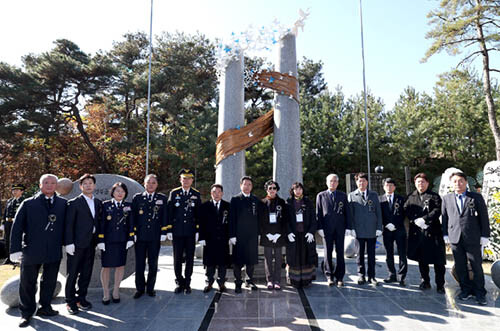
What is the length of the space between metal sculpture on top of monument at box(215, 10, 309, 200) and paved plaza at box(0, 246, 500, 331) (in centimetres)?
230

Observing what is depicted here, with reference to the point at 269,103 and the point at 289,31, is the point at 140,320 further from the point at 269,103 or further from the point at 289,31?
the point at 269,103

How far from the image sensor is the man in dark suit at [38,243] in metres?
3.51

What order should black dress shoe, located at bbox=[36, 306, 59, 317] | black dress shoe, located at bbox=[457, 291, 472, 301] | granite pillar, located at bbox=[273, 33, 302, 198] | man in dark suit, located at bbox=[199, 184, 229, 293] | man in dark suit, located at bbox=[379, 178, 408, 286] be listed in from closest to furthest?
black dress shoe, located at bbox=[36, 306, 59, 317] → black dress shoe, located at bbox=[457, 291, 472, 301] → man in dark suit, located at bbox=[199, 184, 229, 293] → man in dark suit, located at bbox=[379, 178, 408, 286] → granite pillar, located at bbox=[273, 33, 302, 198]

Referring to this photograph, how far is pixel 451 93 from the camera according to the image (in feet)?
63.2

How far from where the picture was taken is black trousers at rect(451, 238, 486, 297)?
409 cm

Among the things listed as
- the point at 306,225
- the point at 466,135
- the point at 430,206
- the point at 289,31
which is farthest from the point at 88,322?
the point at 466,135

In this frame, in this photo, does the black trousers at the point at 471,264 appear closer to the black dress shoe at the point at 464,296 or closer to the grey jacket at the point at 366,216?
the black dress shoe at the point at 464,296

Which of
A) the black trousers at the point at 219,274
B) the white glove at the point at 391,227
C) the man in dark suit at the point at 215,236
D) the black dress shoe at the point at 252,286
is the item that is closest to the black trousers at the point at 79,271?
the man in dark suit at the point at 215,236

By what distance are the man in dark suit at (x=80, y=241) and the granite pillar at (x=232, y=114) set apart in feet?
8.53

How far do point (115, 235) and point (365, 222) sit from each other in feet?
12.3

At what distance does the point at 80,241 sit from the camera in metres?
3.88

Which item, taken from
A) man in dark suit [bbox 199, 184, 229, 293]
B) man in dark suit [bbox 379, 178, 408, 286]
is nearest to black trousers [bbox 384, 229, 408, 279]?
man in dark suit [bbox 379, 178, 408, 286]

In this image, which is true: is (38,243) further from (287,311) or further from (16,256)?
(287,311)

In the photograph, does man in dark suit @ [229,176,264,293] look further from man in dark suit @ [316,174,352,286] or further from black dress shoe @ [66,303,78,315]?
black dress shoe @ [66,303,78,315]
